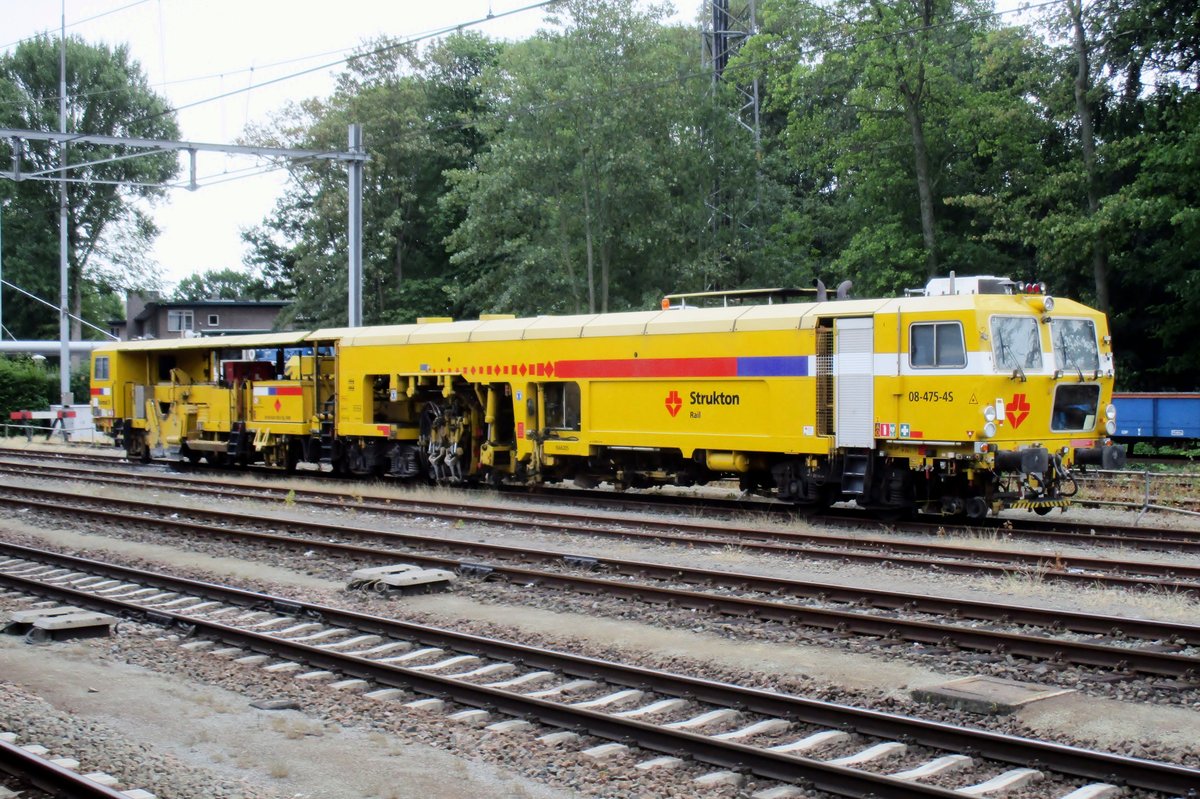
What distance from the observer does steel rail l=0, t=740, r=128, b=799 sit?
603 cm

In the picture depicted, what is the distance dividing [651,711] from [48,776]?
11.6 feet

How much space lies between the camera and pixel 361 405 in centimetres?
2436


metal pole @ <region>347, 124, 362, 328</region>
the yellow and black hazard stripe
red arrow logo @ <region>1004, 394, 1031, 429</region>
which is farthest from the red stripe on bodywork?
metal pole @ <region>347, 124, 362, 328</region>

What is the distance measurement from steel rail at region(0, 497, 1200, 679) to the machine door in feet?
15.4

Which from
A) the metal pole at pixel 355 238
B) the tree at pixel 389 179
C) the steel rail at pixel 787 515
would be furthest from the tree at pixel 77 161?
the steel rail at pixel 787 515

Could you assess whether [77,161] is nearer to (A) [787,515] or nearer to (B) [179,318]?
(B) [179,318]

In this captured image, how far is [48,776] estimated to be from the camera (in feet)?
20.8

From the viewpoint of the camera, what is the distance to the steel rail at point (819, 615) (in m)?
8.72

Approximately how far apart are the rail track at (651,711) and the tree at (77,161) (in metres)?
61.8

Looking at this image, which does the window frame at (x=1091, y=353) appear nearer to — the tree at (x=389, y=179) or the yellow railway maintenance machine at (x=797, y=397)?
the yellow railway maintenance machine at (x=797, y=397)

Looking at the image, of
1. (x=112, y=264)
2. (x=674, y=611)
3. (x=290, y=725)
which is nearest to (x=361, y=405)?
(x=674, y=611)

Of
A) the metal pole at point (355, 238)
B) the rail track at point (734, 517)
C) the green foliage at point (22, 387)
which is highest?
the metal pole at point (355, 238)

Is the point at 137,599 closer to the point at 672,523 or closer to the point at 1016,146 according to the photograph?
the point at 672,523

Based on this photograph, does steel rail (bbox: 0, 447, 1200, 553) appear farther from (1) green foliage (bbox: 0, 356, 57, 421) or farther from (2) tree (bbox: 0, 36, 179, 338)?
(2) tree (bbox: 0, 36, 179, 338)
